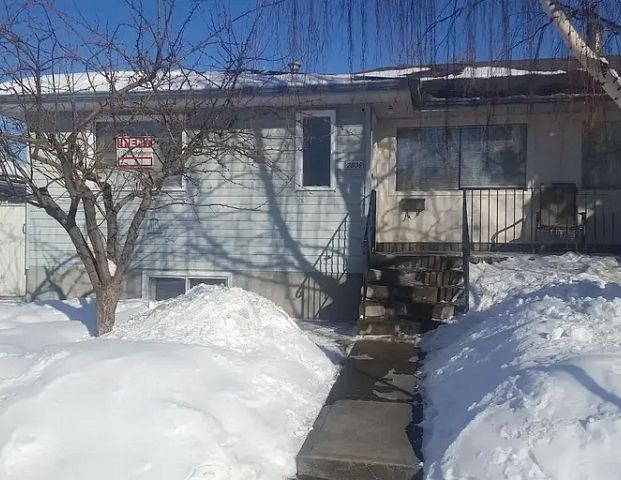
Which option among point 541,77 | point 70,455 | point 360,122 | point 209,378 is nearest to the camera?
point 70,455

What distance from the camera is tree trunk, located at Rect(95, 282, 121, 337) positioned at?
6.54 m

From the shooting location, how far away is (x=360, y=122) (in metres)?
9.74

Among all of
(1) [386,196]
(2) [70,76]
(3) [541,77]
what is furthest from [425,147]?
(2) [70,76]

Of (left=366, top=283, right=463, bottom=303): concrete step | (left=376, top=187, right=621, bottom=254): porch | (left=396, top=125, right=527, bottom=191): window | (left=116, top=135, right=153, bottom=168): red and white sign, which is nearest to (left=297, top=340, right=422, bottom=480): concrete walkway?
(left=366, top=283, right=463, bottom=303): concrete step

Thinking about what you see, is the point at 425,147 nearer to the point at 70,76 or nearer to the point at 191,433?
the point at 70,76

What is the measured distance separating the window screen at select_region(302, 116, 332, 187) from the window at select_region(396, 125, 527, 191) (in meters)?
1.74

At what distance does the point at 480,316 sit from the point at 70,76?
5.83 m

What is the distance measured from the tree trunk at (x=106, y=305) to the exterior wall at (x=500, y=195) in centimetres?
558

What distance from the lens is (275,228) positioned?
10.0 m

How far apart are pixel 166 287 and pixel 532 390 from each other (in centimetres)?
751

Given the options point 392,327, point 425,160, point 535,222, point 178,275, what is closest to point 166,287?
point 178,275

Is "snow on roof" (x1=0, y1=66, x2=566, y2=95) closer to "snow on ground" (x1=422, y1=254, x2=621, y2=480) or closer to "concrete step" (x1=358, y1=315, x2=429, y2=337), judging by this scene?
"snow on ground" (x1=422, y1=254, x2=621, y2=480)

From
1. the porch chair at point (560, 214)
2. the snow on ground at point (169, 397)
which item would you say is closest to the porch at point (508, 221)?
the porch chair at point (560, 214)

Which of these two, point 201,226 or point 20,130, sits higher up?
point 20,130
